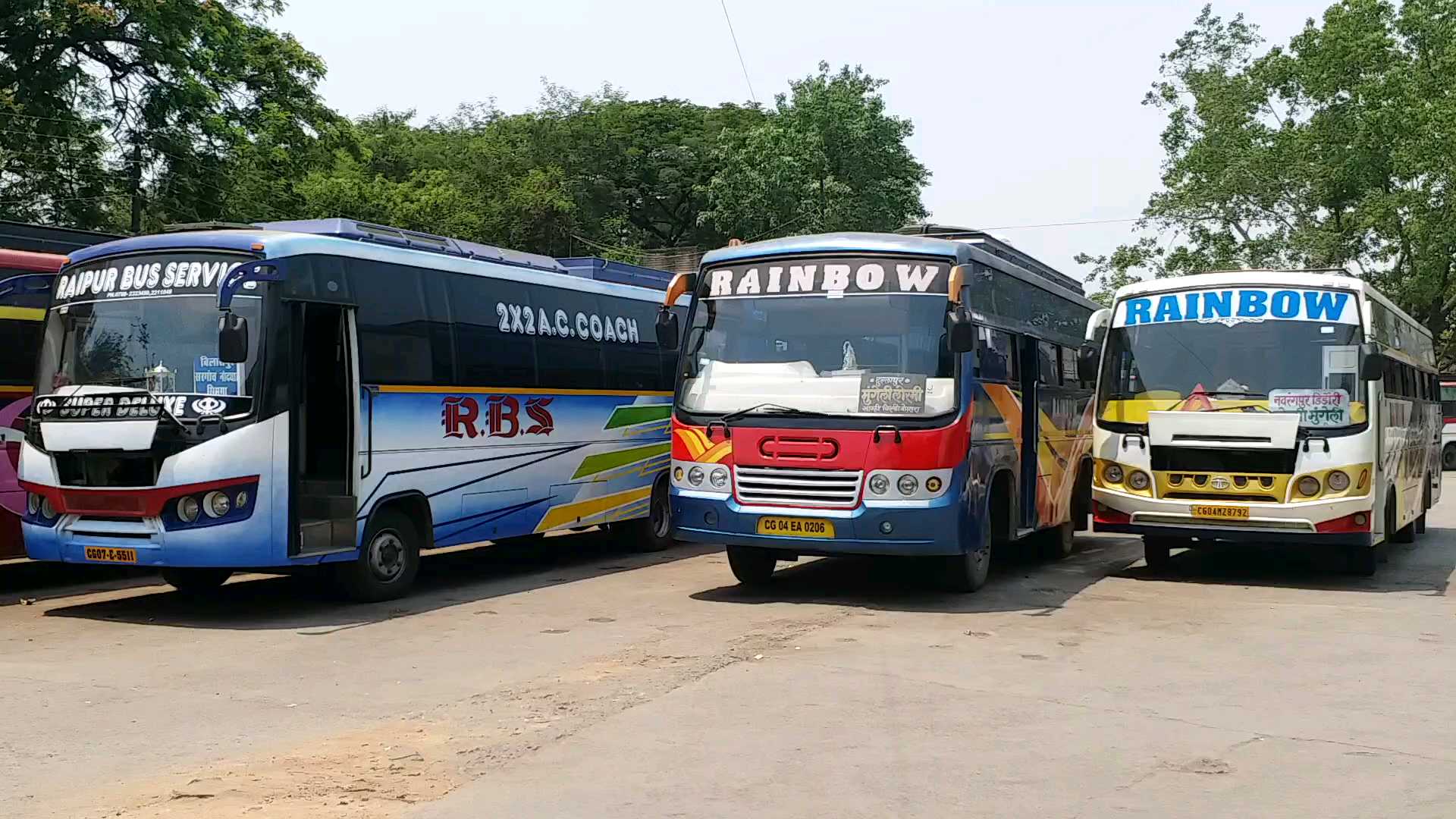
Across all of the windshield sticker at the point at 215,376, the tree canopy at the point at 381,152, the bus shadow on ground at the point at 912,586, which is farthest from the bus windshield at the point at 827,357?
the tree canopy at the point at 381,152

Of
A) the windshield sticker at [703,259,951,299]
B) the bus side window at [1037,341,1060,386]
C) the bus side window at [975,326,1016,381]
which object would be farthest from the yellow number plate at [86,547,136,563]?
the bus side window at [1037,341,1060,386]

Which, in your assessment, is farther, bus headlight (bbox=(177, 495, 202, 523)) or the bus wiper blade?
the bus wiper blade

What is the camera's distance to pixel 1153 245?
1965 inches

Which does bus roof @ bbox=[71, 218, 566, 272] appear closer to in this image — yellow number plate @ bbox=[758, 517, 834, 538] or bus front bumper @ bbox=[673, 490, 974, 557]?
yellow number plate @ bbox=[758, 517, 834, 538]

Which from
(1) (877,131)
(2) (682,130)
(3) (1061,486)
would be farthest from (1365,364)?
(2) (682,130)

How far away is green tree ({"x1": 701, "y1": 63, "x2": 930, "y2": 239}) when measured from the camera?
5209cm

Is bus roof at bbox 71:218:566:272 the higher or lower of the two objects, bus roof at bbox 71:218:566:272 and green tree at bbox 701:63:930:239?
the lower

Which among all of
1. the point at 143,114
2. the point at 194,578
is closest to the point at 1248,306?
the point at 194,578

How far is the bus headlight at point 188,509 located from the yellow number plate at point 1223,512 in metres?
9.20

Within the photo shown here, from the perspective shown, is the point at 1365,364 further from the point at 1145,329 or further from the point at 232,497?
the point at 232,497

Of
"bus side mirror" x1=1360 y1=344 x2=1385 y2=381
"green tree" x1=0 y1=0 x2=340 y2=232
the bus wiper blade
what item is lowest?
the bus wiper blade

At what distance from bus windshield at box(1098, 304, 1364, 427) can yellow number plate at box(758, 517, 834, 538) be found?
434 cm

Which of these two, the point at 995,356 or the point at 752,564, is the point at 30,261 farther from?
the point at 995,356

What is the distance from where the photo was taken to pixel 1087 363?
48.4 feet
